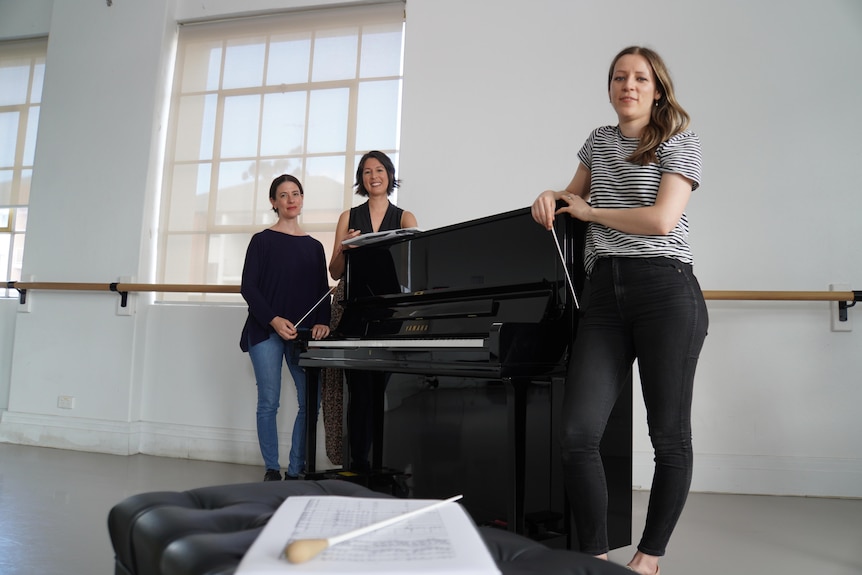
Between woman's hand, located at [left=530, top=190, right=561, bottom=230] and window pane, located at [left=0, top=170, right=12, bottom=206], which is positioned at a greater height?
window pane, located at [left=0, top=170, right=12, bottom=206]

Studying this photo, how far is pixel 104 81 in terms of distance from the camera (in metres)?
4.02

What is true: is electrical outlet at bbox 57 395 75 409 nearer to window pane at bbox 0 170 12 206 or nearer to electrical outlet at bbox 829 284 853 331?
window pane at bbox 0 170 12 206

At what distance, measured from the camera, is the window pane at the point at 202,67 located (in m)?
4.03

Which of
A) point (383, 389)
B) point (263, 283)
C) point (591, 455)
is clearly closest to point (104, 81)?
point (263, 283)

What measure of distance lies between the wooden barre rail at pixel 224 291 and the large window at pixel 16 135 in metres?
0.41

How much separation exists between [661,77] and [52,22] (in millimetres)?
4352

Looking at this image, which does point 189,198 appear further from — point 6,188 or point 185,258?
point 6,188

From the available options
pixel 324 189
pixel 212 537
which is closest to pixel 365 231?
pixel 324 189

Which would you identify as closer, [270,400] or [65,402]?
[270,400]

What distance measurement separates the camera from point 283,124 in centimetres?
385

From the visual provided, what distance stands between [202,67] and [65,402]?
2.38 meters

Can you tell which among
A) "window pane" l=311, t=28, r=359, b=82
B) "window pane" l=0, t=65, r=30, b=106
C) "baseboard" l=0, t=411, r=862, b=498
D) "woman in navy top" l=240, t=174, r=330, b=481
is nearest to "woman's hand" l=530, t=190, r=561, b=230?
"woman in navy top" l=240, t=174, r=330, b=481

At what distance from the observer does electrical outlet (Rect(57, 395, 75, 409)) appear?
152 inches

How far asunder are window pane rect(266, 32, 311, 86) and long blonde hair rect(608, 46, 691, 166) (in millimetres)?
2670
